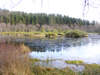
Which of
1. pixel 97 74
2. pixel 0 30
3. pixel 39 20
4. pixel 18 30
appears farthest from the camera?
pixel 39 20

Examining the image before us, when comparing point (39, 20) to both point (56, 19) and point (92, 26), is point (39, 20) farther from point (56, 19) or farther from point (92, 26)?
point (92, 26)

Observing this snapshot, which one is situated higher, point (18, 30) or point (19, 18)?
point (19, 18)

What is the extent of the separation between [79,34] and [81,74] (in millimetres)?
43564

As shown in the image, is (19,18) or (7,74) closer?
(7,74)

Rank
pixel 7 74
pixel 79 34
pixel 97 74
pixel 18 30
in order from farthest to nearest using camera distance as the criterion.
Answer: pixel 18 30 → pixel 79 34 → pixel 97 74 → pixel 7 74

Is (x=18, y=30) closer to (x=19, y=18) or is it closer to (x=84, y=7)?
(x=19, y=18)

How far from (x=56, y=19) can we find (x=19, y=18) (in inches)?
942

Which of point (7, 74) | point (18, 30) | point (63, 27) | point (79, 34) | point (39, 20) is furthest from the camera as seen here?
point (39, 20)

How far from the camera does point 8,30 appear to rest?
58.6m

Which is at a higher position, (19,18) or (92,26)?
(19,18)

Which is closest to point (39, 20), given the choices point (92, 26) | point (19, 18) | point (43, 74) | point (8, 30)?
point (19, 18)

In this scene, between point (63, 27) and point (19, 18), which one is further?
point (19, 18)

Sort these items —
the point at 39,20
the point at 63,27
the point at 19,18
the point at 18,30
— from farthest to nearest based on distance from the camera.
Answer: the point at 39,20, the point at 19,18, the point at 63,27, the point at 18,30

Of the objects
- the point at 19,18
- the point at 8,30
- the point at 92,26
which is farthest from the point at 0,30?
the point at 92,26
